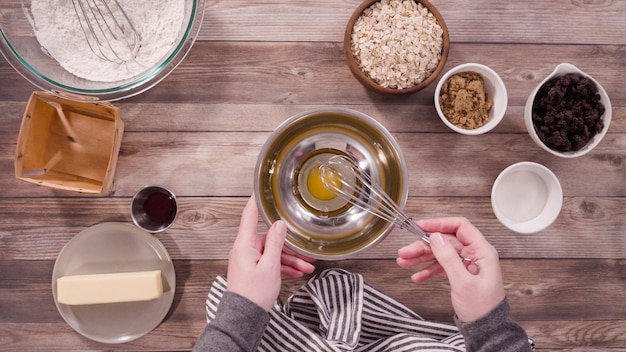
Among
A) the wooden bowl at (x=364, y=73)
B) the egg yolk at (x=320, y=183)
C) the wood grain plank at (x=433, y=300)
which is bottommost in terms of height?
the wood grain plank at (x=433, y=300)

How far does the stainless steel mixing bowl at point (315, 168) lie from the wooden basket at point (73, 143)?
322 millimetres

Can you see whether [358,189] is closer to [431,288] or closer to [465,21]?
[431,288]

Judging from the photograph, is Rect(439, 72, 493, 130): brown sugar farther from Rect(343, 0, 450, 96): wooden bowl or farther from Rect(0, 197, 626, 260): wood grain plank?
Rect(0, 197, 626, 260): wood grain plank

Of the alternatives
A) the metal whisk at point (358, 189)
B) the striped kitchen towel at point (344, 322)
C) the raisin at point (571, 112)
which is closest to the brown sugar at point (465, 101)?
the raisin at point (571, 112)

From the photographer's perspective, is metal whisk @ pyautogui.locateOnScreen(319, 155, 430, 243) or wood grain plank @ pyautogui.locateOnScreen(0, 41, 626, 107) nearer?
metal whisk @ pyautogui.locateOnScreen(319, 155, 430, 243)

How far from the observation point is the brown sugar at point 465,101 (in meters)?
1.00

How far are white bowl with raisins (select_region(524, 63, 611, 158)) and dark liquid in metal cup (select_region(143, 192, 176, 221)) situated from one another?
0.74 meters

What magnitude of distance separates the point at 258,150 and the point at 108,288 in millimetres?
397

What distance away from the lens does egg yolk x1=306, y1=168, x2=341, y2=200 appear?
3.02 feet

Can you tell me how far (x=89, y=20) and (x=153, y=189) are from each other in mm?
339

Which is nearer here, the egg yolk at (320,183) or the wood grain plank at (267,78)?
the egg yolk at (320,183)

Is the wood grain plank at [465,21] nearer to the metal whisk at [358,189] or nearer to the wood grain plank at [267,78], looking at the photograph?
the wood grain plank at [267,78]

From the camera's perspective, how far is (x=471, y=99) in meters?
1.00

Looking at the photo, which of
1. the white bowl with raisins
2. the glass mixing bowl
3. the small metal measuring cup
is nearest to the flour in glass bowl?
the glass mixing bowl
